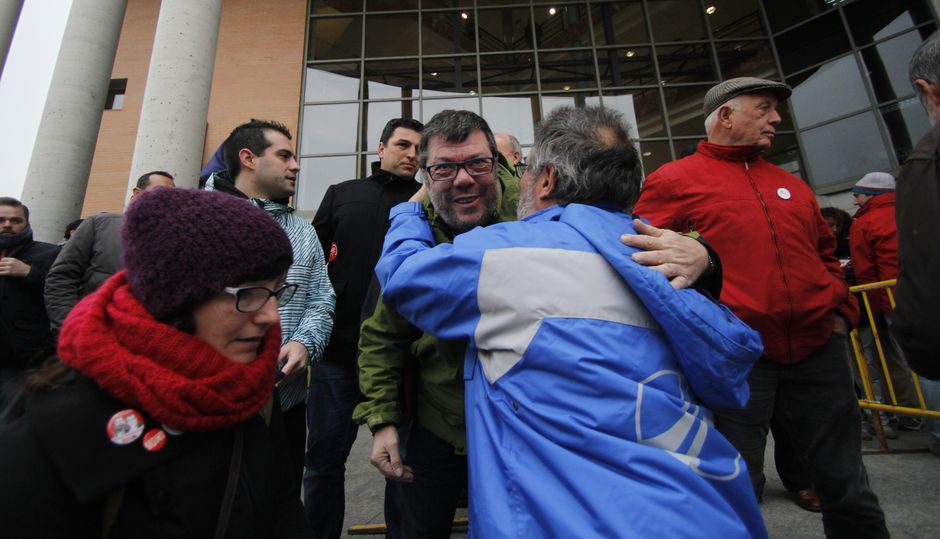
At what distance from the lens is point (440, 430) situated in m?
1.74

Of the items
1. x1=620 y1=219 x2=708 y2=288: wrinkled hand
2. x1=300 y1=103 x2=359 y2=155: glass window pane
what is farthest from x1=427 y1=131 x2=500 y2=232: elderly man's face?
x1=300 y1=103 x2=359 y2=155: glass window pane

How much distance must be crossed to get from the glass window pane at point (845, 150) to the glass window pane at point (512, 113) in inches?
246

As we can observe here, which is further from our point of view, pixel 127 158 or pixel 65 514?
pixel 127 158

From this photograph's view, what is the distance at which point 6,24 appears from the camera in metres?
8.59

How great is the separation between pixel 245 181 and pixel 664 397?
222 cm

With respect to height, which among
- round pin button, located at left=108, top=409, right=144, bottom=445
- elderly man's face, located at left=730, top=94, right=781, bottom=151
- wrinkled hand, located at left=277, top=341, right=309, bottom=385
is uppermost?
elderly man's face, located at left=730, top=94, right=781, bottom=151

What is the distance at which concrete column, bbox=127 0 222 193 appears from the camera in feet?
16.8

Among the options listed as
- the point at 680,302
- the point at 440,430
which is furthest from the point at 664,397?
the point at 440,430

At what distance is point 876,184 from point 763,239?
3.24 metres

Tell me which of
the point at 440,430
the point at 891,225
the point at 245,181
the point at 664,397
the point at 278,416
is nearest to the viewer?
the point at 664,397

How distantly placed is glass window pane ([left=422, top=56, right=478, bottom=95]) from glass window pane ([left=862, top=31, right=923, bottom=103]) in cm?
851

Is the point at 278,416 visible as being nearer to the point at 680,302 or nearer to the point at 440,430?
the point at 440,430

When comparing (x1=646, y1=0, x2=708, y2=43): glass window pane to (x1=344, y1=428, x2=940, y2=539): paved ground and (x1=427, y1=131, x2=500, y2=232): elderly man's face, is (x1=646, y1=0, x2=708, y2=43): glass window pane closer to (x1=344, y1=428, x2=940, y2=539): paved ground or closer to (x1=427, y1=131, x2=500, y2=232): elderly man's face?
(x1=344, y1=428, x2=940, y2=539): paved ground

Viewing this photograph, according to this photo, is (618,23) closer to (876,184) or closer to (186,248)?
(876,184)
